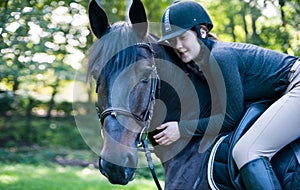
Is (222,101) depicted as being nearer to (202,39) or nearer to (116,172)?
(202,39)

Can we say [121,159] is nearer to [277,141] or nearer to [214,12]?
[277,141]

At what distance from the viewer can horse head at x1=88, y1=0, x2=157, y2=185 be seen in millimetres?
2398

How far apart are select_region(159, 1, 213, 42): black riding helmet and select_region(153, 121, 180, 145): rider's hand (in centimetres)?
59

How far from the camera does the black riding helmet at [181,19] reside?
2.77 metres

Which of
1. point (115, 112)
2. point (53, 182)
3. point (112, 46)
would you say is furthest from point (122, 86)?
point (53, 182)

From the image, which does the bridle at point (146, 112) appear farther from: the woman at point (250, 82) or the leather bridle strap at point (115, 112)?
the woman at point (250, 82)

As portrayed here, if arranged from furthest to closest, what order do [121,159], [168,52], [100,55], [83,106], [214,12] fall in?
1. [83,106]
2. [214,12]
3. [168,52]
4. [100,55]
5. [121,159]

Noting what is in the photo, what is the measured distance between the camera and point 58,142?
15.1 m

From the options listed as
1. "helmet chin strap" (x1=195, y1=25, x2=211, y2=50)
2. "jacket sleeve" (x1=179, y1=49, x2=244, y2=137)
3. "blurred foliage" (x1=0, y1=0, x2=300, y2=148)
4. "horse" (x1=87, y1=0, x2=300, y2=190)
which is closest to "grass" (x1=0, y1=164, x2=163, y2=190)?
"blurred foliage" (x1=0, y1=0, x2=300, y2=148)

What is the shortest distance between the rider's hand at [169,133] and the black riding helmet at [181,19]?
59cm

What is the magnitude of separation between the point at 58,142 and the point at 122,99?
13120 mm

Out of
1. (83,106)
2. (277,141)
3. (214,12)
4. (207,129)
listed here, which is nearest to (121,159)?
(207,129)

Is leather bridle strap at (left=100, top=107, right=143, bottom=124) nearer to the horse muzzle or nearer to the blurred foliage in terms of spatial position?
the horse muzzle

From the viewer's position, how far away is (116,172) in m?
2.39
